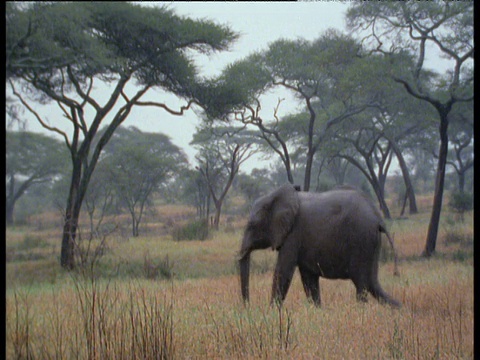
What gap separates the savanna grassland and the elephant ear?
513 millimetres

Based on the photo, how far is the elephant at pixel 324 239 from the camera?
12.5 feet

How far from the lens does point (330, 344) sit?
2541 mm

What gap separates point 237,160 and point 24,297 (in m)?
6.16

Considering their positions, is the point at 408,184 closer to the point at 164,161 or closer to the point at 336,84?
the point at 336,84

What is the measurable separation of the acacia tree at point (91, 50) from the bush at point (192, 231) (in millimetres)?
1505

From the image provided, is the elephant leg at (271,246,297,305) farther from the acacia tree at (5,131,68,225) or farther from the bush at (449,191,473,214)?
the bush at (449,191,473,214)

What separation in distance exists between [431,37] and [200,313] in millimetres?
5876

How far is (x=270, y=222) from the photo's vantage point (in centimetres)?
Answer: 396

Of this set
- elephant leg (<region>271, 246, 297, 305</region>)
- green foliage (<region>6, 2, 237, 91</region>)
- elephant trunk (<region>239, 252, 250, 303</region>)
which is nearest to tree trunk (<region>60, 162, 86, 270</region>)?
green foliage (<region>6, 2, 237, 91</region>)

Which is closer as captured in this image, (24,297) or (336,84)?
(24,297)

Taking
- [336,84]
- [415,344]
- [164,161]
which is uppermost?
[336,84]

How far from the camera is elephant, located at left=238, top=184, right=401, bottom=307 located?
382 cm
